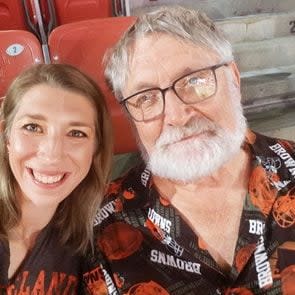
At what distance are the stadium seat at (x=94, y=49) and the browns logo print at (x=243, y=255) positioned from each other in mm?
626

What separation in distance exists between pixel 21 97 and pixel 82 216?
39 cm

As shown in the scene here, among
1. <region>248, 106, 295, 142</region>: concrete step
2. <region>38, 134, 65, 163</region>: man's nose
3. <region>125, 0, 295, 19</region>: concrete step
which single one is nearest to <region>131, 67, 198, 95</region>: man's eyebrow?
<region>38, 134, 65, 163</region>: man's nose

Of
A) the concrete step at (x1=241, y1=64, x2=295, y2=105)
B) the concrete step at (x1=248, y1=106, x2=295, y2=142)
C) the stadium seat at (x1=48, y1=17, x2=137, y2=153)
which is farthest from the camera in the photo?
the concrete step at (x1=241, y1=64, x2=295, y2=105)

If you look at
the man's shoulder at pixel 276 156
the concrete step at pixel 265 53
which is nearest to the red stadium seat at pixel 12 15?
the concrete step at pixel 265 53

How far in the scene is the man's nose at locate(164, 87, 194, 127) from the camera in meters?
0.97

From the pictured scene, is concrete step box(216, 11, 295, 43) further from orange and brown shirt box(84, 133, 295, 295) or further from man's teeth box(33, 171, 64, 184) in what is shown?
man's teeth box(33, 171, 64, 184)

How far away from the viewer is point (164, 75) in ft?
3.27

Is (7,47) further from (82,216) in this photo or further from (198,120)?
(198,120)

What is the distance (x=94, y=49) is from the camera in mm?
1561

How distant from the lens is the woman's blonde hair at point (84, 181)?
3.42ft

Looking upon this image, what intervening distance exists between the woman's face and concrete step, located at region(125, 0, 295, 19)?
2.22 m

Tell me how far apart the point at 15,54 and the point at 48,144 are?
785 mm

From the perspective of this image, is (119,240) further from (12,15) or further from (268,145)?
(12,15)

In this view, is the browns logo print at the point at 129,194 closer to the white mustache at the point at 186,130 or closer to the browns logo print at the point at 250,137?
the white mustache at the point at 186,130
